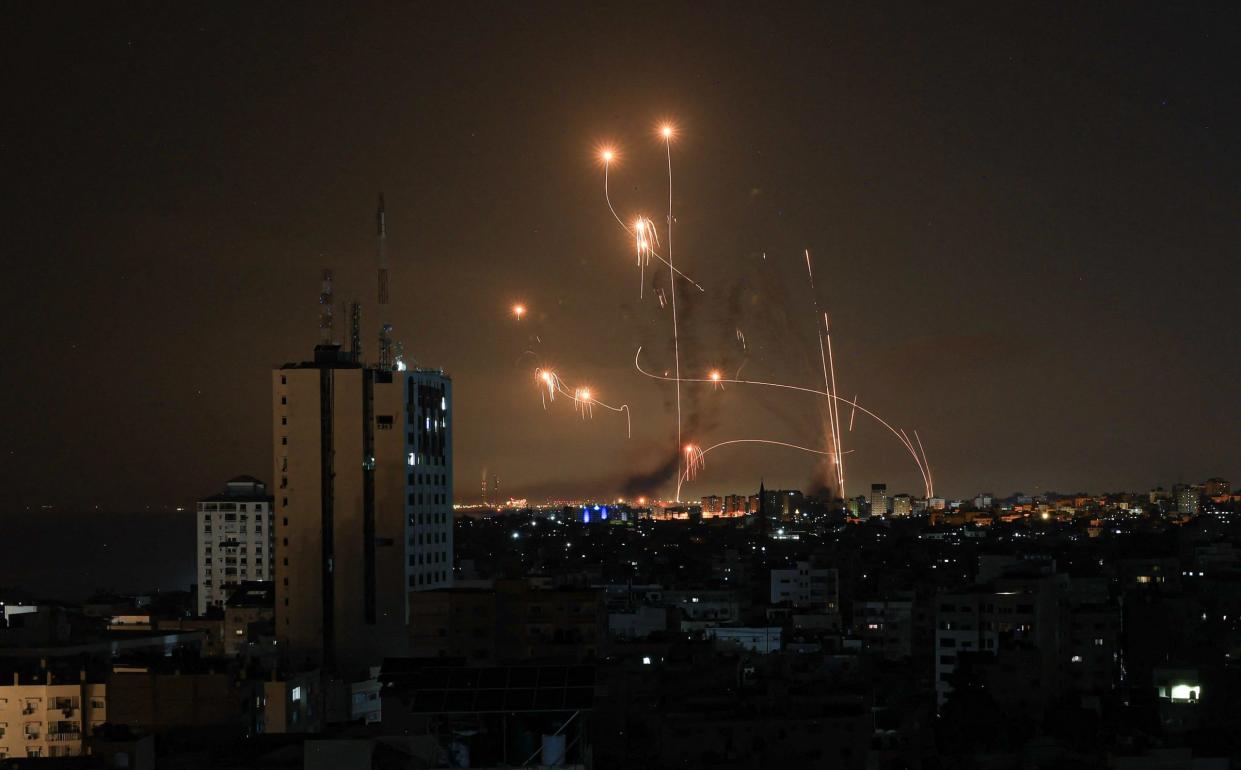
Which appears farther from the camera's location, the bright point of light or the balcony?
the bright point of light

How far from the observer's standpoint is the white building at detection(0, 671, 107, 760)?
2058 centimetres

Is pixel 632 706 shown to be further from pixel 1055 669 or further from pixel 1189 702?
pixel 1055 669

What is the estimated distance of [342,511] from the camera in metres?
28.2

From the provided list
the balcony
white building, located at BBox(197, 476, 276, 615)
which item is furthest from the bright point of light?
white building, located at BBox(197, 476, 276, 615)

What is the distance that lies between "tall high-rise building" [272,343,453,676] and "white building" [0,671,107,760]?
264 inches

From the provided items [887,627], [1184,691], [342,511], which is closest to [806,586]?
[887,627]

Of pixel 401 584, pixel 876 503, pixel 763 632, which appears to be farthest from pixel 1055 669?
pixel 876 503

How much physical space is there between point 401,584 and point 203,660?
8755 mm

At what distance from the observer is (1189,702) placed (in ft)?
78.3

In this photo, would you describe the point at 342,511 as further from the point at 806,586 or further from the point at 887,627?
the point at 806,586

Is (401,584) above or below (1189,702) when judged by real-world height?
above

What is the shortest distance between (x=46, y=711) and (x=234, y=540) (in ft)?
105

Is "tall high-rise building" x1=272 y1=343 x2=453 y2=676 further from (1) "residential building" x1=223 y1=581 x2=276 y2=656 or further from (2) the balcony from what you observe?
(2) the balcony

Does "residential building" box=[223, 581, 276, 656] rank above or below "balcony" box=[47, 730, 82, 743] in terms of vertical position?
above
